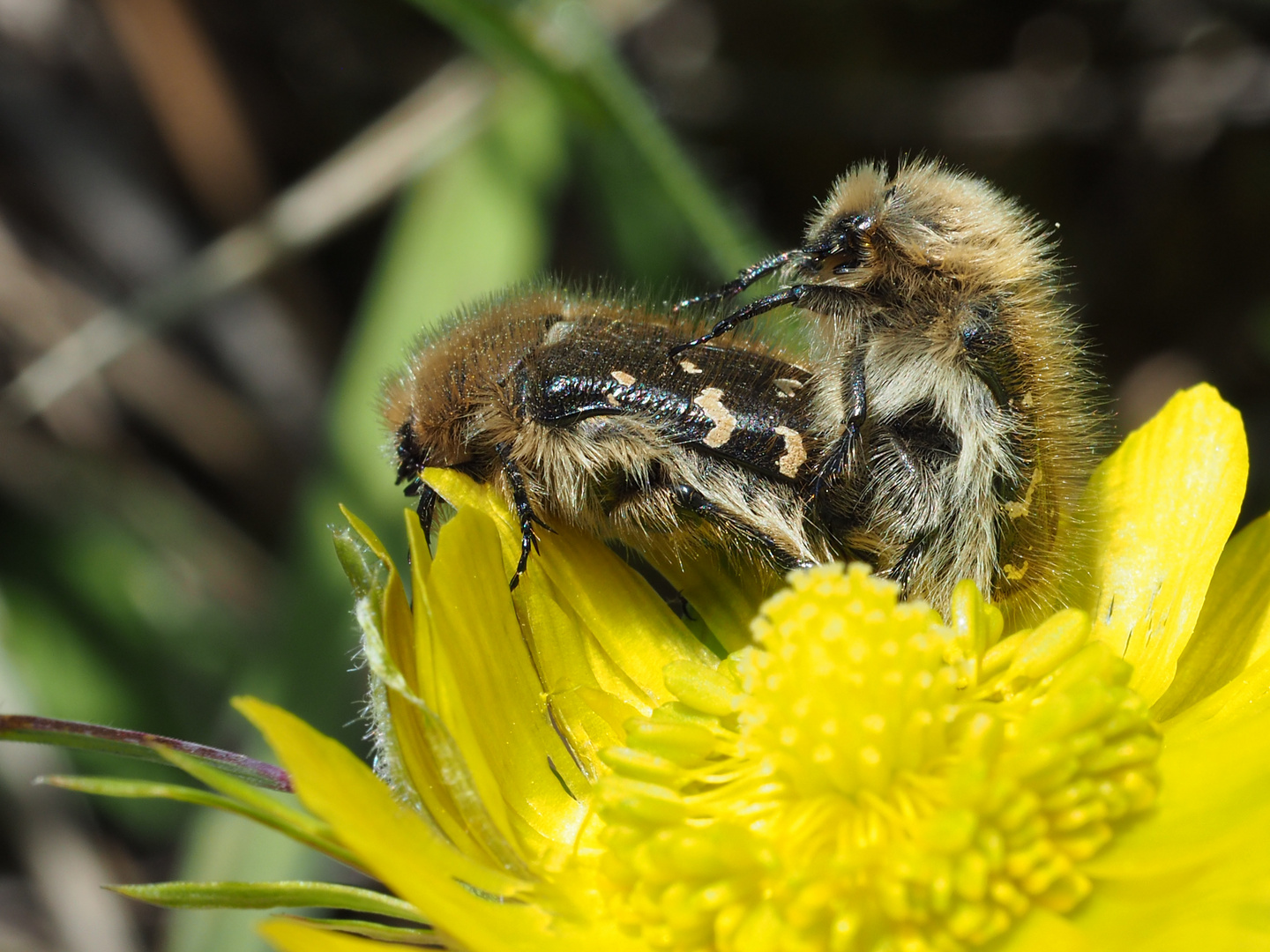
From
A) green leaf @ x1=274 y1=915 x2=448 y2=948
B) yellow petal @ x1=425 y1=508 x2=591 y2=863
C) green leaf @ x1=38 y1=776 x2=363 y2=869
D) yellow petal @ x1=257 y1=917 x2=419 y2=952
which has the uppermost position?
yellow petal @ x1=425 y1=508 x2=591 y2=863

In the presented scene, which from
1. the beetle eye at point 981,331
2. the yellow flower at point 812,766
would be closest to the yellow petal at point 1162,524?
the yellow flower at point 812,766

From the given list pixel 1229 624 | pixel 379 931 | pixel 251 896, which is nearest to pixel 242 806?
pixel 251 896

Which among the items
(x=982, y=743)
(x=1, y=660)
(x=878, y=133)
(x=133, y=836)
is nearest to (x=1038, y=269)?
(x=982, y=743)

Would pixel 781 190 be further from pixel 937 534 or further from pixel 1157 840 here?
pixel 1157 840

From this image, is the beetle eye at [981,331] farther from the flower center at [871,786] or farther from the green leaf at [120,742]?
the green leaf at [120,742]

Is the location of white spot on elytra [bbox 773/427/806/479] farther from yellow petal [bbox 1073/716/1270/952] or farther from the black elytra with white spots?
yellow petal [bbox 1073/716/1270/952]

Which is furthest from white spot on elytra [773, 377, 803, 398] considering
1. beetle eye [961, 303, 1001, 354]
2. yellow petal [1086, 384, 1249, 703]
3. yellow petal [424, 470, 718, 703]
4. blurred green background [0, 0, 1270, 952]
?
blurred green background [0, 0, 1270, 952]
